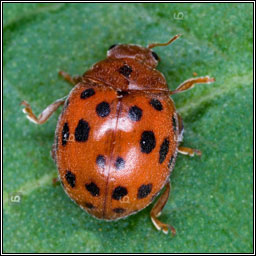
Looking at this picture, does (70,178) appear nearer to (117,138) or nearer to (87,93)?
(117,138)

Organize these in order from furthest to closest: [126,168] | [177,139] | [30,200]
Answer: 1. [30,200]
2. [177,139]
3. [126,168]

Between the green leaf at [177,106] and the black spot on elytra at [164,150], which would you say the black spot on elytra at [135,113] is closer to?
the black spot on elytra at [164,150]

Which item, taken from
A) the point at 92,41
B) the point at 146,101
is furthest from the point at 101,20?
the point at 146,101

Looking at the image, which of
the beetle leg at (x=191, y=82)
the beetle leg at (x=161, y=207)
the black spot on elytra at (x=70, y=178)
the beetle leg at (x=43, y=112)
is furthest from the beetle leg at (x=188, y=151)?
the beetle leg at (x=43, y=112)

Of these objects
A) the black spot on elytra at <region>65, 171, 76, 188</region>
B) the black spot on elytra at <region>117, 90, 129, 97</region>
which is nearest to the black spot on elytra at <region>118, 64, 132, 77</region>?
the black spot on elytra at <region>117, 90, 129, 97</region>

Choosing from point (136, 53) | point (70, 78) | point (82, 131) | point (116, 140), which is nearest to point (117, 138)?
point (116, 140)

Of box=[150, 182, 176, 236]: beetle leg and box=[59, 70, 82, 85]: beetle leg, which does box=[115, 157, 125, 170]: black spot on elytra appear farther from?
box=[59, 70, 82, 85]: beetle leg

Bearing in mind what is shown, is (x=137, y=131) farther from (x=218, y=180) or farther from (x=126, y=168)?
(x=218, y=180)
